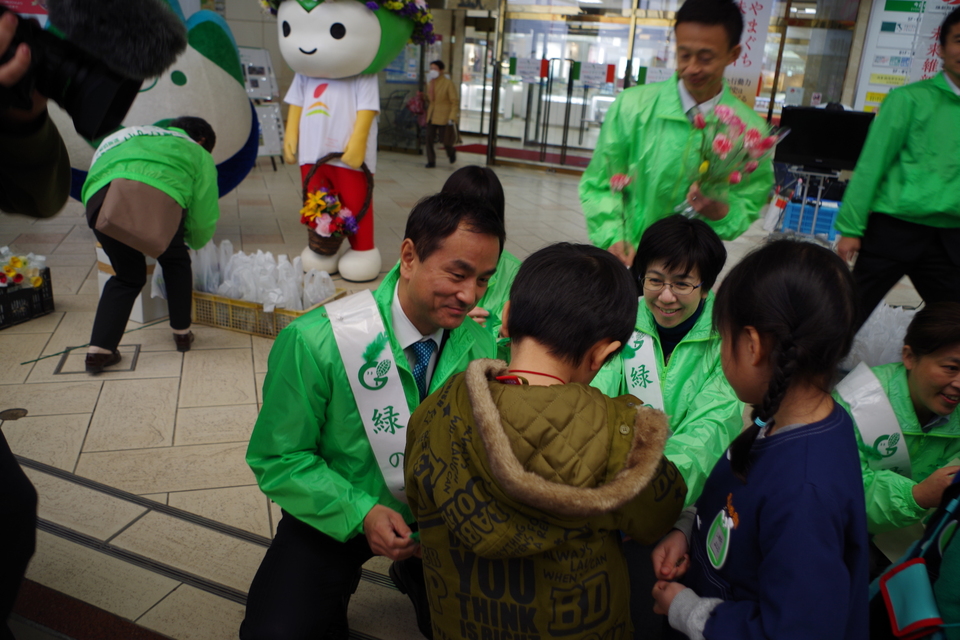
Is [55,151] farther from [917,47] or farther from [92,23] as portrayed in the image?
[917,47]

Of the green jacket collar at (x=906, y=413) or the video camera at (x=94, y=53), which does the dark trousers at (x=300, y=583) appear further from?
the green jacket collar at (x=906, y=413)

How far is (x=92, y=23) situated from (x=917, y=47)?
690 cm

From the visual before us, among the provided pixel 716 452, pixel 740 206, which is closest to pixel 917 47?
pixel 740 206

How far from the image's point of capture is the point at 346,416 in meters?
1.56

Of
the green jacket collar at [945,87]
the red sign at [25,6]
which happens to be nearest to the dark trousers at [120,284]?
the red sign at [25,6]

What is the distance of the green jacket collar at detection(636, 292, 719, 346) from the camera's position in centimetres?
187

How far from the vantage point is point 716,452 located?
172 cm

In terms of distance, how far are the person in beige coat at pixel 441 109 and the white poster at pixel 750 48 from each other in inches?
216

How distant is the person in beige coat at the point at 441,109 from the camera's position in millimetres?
10141

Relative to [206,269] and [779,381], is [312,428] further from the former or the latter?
[206,269]

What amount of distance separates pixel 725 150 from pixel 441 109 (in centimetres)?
864

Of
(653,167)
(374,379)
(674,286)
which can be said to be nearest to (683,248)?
(674,286)

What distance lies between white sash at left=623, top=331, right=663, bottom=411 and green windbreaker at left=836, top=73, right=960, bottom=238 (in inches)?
48.4

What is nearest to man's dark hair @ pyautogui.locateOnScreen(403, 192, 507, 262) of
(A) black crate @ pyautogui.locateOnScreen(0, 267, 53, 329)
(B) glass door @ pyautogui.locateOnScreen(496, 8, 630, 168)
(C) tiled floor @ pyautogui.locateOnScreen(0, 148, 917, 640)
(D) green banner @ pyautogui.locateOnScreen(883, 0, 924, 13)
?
(C) tiled floor @ pyautogui.locateOnScreen(0, 148, 917, 640)
